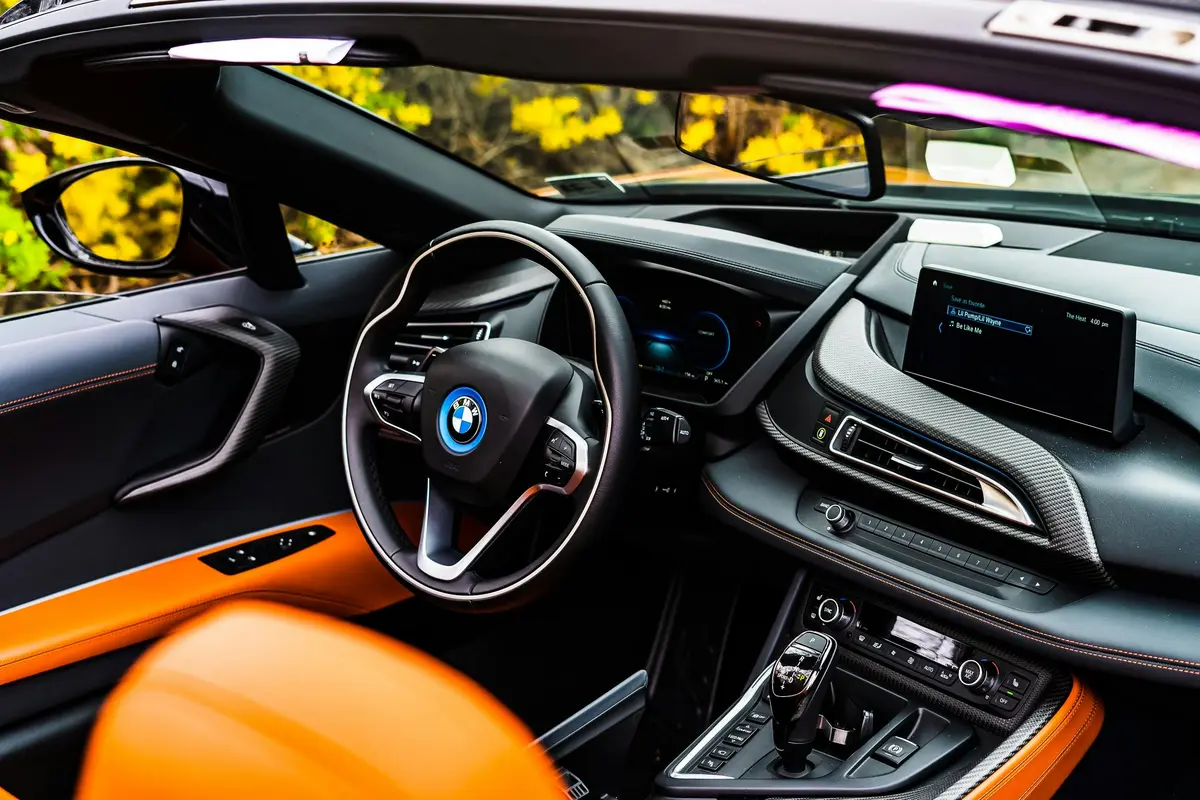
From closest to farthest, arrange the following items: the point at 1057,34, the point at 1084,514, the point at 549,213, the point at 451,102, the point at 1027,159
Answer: the point at 1057,34 → the point at 1084,514 → the point at 1027,159 → the point at 549,213 → the point at 451,102

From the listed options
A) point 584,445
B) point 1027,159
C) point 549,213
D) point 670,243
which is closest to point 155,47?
point 584,445

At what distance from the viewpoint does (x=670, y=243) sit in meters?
2.29

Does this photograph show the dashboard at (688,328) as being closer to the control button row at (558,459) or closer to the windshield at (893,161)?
the windshield at (893,161)

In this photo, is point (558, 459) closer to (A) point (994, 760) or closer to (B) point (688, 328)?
(B) point (688, 328)

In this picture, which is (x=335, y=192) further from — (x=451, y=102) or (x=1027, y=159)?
(x=451, y=102)

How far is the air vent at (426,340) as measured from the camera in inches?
84.8

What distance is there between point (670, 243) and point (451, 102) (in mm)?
2983

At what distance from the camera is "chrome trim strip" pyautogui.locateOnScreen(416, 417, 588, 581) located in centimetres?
179

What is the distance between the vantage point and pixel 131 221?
2.67 m

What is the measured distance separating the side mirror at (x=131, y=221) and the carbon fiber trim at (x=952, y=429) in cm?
141

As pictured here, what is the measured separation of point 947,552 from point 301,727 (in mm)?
1362

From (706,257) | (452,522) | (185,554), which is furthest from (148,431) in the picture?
(706,257)

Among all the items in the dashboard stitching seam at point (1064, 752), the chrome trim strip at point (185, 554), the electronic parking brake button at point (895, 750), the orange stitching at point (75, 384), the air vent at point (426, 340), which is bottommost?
the electronic parking brake button at point (895, 750)

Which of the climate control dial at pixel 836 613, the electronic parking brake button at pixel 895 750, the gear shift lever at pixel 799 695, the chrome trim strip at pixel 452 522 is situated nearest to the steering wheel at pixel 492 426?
the chrome trim strip at pixel 452 522
